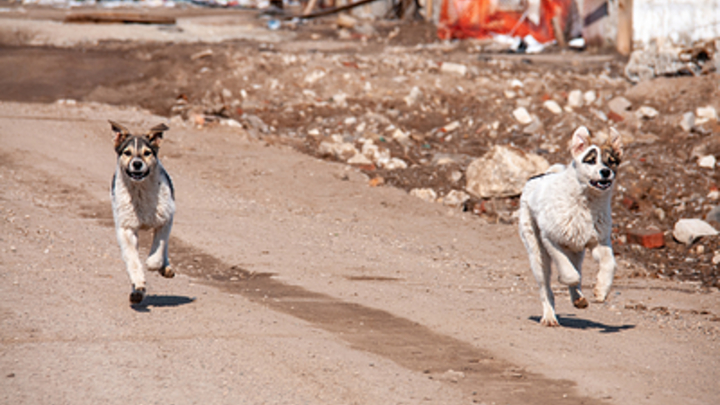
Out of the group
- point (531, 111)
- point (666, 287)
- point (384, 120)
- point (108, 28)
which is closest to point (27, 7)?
point (108, 28)

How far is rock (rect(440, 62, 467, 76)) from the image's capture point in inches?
732

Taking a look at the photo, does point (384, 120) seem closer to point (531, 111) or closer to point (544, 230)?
point (531, 111)

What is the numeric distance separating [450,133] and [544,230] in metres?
10.5

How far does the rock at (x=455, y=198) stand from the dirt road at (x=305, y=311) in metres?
0.42

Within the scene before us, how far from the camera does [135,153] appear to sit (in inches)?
240

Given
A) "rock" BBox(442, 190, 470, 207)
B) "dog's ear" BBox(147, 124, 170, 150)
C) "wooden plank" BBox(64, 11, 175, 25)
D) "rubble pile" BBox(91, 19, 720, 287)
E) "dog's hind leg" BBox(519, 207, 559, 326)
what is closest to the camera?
"dog's ear" BBox(147, 124, 170, 150)

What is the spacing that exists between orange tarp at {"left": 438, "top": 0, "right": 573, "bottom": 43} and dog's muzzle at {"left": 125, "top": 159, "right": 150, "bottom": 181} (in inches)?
740

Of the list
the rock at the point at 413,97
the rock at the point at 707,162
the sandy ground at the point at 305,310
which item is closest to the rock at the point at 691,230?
the sandy ground at the point at 305,310

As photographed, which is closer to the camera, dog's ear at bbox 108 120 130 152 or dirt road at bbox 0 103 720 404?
dirt road at bbox 0 103 720 404

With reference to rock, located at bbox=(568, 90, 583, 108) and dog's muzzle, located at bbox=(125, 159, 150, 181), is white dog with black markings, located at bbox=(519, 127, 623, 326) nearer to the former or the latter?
dog's muzzle, located at bbox=(125, 159, 150, 181)

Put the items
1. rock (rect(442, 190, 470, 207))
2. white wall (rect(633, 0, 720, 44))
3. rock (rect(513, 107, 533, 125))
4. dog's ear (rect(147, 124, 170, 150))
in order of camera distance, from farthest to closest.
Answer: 1. white wall (rect(633, 0, 720, 44))
2. rock (rect(513, 107, 533, 125))
3. rock (rect(442, 190, 470, 207))
4. dog's ear (rect(147, 124, 170, 150))

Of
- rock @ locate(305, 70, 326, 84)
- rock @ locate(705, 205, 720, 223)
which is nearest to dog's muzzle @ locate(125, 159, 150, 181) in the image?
rock @ locate(705, 205, 720, 223)

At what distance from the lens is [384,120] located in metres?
16.4

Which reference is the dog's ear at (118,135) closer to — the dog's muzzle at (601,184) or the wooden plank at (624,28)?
the dog's muzzle at (601,184)
